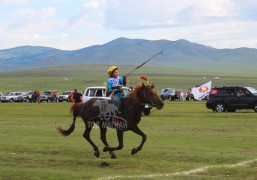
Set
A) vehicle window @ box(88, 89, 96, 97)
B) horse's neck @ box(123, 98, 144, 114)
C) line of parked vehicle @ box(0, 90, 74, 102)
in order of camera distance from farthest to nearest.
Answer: line of parked vehicle @ box(0, 90, 74, 102) < vehicle window @ box(88, 89, 96, 97) < horse's neck @ box(123, 98, 144, 114)

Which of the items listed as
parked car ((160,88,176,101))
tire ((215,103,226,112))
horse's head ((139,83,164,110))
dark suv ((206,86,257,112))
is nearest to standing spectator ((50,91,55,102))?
parked car ((160,88,176,101))

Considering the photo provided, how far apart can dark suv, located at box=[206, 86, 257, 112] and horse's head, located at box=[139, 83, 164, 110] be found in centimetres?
2893

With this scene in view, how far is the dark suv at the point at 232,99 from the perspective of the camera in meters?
43.4

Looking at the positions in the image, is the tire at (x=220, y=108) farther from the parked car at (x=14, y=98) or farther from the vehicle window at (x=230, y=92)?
the parked car at (x=14, y=98)

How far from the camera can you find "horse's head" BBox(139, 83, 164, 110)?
1512 centimetres

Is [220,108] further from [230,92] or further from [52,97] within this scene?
[52,97]

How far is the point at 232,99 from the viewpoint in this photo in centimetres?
4425

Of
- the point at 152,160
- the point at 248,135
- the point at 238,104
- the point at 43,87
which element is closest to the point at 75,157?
the point at 152,160

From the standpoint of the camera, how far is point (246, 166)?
13734 millimetres

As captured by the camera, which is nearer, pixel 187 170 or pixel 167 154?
pixel 187 170

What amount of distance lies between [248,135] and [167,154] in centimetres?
756

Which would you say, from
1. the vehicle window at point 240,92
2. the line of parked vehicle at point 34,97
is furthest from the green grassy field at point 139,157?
the line of parked vehicle at point 34,97

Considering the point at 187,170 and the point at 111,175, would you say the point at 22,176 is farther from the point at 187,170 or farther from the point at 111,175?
the point at 187,170

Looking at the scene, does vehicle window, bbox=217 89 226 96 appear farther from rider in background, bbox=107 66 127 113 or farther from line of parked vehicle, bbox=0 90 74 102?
line of parked vehicle, bbox=0 90 74 102
